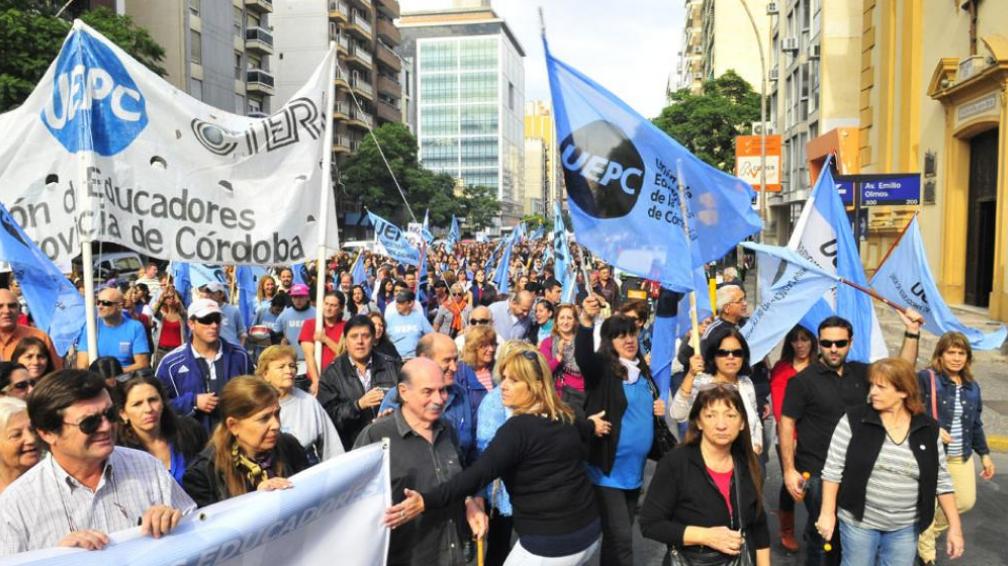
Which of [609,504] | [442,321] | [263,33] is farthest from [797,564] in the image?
[263,33]

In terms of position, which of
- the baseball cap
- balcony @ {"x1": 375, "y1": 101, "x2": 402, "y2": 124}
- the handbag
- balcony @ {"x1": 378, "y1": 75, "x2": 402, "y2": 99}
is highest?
balcony @ {"x1": 378, "y1": 75, "x2": 402, "y2": 99}

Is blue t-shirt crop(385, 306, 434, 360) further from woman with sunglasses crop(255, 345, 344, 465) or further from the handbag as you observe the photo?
the handbag

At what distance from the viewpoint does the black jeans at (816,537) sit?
4492mm

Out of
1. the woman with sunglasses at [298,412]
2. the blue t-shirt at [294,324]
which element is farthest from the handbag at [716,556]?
the blue t-shirt at [294,324]

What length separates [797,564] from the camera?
5418mm

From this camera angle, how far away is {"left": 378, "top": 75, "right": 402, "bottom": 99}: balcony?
7152cm

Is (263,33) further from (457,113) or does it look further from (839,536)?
(457,113)

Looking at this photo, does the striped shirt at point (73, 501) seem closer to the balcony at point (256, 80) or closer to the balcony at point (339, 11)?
the balcony at point (256, 80)

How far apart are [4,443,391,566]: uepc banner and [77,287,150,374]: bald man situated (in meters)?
3.90

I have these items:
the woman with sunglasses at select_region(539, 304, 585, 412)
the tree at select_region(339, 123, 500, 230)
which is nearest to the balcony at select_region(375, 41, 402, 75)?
the tree at select_region(339, 123, 500, 230)

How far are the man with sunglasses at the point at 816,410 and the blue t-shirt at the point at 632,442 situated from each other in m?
0.90

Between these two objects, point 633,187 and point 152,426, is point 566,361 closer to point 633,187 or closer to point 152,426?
point 633,187

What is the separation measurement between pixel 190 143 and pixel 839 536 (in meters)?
4.56

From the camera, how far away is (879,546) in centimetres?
404
